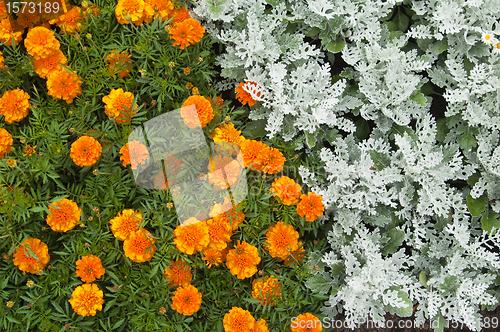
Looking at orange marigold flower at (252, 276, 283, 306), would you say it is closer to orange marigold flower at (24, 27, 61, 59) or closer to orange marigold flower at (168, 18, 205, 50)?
orange marigold flower at (168, 18, 205, 50)

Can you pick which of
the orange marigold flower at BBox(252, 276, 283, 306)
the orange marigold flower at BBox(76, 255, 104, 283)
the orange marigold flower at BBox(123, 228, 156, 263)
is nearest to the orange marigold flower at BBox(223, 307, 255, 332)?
the orange marigold flower at BBox(252, 276, 283, 306)

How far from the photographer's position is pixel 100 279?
139 centimetres

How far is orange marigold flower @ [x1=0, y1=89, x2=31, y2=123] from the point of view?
1.38 m

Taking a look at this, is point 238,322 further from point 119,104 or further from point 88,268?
point 119,104

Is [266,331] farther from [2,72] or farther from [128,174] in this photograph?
[2,72]

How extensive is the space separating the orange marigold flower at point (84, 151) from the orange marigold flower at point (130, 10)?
1.74 feet

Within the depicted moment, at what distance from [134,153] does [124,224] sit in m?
0.27

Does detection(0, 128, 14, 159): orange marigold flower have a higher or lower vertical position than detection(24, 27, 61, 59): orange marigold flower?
lower

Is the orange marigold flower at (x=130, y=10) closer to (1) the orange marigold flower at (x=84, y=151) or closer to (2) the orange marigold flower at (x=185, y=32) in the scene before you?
(2) the orange marigold flower at (x=185, y=32)

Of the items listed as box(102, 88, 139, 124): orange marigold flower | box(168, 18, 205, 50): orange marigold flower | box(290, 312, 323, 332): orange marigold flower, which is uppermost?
box(168, 18, 205, 50): orange marigold flower

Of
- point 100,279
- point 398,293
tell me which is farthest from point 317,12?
point 100,279

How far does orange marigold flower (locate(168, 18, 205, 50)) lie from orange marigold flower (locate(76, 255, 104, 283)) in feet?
2.95

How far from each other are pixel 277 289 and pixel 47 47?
133 cm

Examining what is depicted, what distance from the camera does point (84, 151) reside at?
4.24 feet
